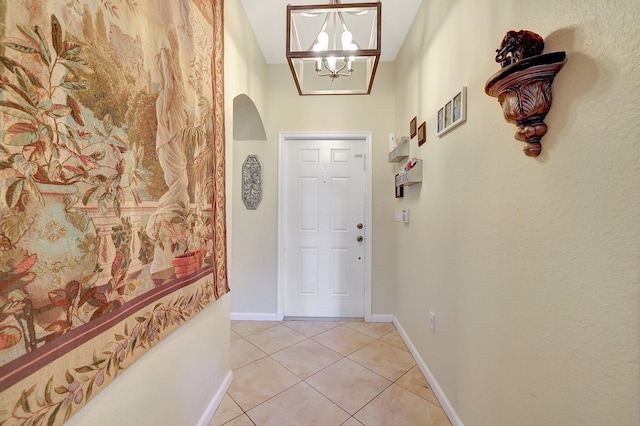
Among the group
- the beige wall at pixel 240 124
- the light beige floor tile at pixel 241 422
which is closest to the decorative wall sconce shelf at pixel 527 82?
the beige wall at pixel 240 124

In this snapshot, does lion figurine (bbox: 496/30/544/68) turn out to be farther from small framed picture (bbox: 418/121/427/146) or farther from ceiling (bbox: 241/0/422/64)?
ceiling (bbox: 241/0/422/64)

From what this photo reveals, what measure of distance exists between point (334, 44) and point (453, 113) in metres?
0.77

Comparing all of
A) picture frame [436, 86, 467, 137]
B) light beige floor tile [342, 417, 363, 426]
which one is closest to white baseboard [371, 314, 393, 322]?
light beige floor tile [342, 417, 363, 426]

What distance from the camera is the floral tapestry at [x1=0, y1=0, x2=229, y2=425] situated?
0.51 m

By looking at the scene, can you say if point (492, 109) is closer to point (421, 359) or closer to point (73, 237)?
point (73, 237)

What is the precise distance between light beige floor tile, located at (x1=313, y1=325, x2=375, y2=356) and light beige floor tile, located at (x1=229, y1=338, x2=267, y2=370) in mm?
541

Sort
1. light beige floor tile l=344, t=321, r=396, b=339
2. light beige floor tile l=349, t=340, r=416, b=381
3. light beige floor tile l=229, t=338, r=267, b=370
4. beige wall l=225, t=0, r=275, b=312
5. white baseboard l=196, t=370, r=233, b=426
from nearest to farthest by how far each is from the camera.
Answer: white baseboard l=196, t=370, r=233, b=426
beige wall l=225, t=0, r=275, b=312
light beige floor tile l=349, t=340, r=416, b=381
light beige floor tile l=229, t=338, r=267, b=370
light beige floor tile l=344, t=321, r=396, b=339

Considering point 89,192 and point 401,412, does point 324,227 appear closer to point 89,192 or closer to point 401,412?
point 401,412

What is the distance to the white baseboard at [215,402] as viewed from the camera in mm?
1320

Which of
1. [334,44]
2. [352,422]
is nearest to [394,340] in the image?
[352,422]

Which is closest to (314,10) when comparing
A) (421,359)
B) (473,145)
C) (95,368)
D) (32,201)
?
(473,145)

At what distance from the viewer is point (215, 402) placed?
4.76 feet

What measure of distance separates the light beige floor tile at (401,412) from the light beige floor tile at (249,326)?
4.33ft

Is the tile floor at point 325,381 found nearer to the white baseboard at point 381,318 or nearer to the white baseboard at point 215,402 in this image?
the white baseboard at point 215,402
